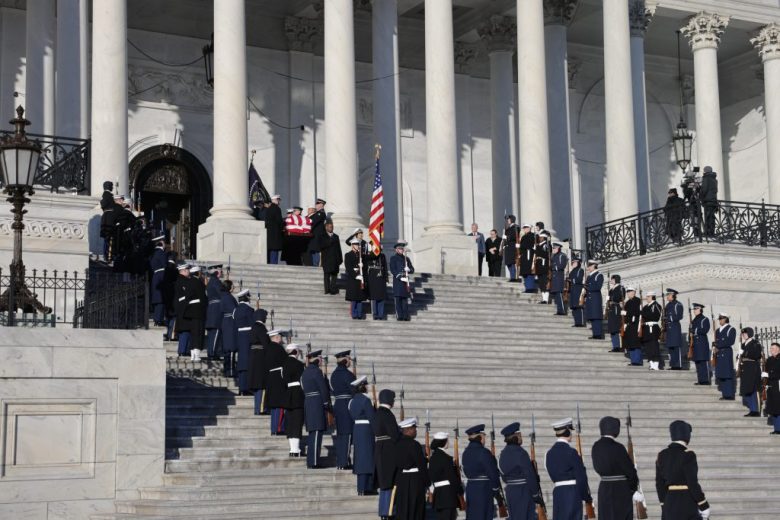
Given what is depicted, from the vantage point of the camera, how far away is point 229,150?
97.5 ft

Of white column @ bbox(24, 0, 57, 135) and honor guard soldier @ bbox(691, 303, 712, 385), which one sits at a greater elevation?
white column @ bbox(24, 0, 57, 135)

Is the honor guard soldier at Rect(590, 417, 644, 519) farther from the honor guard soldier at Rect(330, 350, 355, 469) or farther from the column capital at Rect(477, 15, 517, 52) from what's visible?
the column capital at Rect(477, 15, 517, 52)

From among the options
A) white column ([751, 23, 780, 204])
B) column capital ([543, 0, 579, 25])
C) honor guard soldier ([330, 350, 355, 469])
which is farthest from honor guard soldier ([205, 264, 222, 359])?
white column ([751, 23, 780, 204])

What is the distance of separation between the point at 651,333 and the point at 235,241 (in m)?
9.00

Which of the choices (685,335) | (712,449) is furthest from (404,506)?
(685,335)

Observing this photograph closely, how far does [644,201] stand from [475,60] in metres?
7.25

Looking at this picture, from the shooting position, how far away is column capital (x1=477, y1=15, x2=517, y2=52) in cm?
3953

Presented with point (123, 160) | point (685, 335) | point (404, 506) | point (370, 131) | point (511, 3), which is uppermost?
point (511, 3)

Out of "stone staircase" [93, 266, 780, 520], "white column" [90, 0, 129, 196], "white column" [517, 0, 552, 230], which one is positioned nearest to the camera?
"stone staircase" [93, 266, 780, 520]

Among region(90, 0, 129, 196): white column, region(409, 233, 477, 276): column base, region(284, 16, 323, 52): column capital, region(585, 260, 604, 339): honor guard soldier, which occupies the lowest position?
region(585, 260, 604, 339): honor guard soldier

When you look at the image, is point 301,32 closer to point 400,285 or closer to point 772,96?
point 772,96

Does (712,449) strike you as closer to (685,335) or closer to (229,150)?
(685,335)

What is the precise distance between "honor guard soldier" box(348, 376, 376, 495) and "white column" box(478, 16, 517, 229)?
863 inches

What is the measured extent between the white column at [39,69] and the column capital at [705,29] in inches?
746
